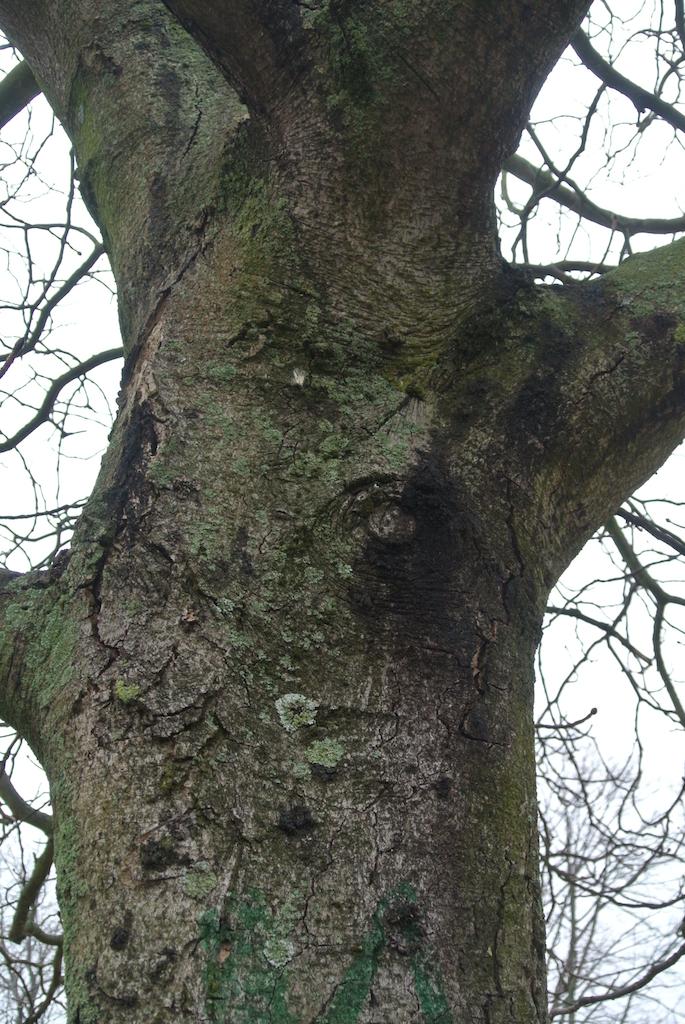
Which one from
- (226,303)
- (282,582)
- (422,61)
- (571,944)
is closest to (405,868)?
(282,582)

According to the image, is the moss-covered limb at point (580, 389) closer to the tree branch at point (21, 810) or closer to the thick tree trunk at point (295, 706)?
the thick tree trunk at point (295, 706)

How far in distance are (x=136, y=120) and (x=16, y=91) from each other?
139 cm

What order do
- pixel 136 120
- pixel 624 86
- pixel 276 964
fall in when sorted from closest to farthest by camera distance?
pixel 276 964
pixel 136 120
pixel 624 86

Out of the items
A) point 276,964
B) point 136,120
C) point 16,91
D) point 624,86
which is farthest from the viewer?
point 16,91

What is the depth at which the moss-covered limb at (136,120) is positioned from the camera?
1.57 meters

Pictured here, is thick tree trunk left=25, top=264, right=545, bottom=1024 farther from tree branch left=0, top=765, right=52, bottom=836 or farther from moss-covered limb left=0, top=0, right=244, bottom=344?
tree branch left=0, top=765, right=52, bottom=836

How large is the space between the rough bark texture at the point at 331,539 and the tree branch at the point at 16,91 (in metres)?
1.52

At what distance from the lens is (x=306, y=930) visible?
3.12ft

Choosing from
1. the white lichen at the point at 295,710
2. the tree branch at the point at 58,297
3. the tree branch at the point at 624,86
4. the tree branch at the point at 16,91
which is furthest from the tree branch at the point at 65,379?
the white lichen at the point at 295,710

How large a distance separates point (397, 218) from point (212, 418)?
44cm

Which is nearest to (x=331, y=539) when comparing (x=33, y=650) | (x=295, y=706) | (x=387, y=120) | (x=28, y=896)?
(x=295, y=706)

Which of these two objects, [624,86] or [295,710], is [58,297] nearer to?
[624,86]

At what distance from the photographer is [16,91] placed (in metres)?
2.89

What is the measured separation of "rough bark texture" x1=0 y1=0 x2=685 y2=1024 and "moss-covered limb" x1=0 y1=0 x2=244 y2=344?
0.02m
